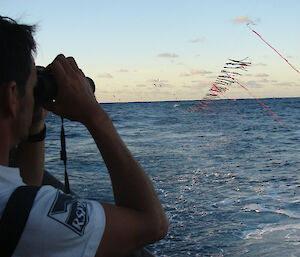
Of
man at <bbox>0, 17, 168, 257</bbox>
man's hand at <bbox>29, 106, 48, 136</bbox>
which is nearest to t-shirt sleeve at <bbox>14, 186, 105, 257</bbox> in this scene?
man at <bbox>0, 17, 168, 257</bbox>

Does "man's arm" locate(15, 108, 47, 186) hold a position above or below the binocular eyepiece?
below

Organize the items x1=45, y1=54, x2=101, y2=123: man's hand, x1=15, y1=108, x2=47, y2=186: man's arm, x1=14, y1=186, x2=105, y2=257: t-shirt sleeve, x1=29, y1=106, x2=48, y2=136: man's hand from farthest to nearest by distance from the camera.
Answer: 1. x1=15, y1=108, x2=47, y2=186: man's arm
2. x1=29, y1=106, x2=48, y2=136: man's hand
3. x1=45, y1=54, x2=101, y2=123: man's hand
4. x1=14, y1=186, x2=105, y2=257: t-shirt sleeve

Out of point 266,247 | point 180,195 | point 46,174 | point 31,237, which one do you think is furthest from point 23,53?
point 180,195

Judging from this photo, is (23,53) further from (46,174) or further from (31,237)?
(46,174)

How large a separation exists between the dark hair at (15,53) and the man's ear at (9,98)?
0.7 inches

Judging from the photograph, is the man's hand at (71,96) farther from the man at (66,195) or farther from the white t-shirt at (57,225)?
the white t-shirt at (57,225)

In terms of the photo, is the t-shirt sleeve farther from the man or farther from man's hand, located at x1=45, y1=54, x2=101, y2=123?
man's hand, located at x1=45, y1=54, x2=101, y2=123

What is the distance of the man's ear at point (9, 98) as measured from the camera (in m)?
1.01

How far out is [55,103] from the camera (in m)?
1.21

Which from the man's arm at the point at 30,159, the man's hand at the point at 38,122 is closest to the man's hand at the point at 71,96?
the man's hand at the point at 38,122

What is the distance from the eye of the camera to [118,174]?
3.83 feet

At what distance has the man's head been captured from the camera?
1.01 meters

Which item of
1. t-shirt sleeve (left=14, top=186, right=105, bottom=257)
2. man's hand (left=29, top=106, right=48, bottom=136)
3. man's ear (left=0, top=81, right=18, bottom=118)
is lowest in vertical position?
t-shirt sleeve (left=14, top=186, right=105, bottom=257)

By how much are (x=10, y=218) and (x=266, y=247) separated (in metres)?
4.54
